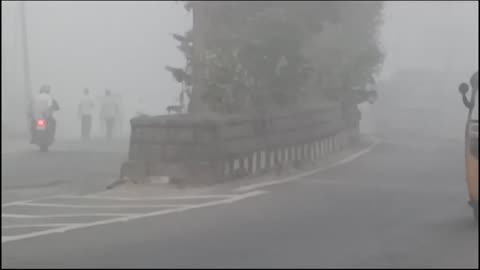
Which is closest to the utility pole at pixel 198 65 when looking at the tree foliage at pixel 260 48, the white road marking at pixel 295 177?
the tree foliage at pixel 260 48

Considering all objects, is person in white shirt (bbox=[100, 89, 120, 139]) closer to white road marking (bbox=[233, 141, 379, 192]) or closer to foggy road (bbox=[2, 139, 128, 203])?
foggy road (bbox=[2, 139, 128, 203])

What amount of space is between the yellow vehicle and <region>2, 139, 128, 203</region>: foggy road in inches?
175

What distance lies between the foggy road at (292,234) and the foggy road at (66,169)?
822 mm

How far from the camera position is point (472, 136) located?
8.09 m

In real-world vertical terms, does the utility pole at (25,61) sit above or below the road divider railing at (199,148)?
above

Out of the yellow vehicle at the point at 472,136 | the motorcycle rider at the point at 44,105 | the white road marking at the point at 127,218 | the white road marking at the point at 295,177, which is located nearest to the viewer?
the motorcycle rider at the point at 44,105

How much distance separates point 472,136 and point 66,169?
6771mm

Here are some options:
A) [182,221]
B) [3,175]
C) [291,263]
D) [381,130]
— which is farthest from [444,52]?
[381,130]

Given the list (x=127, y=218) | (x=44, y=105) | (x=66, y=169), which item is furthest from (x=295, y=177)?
(x=44, y=105)

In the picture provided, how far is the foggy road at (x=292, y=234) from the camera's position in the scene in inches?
273

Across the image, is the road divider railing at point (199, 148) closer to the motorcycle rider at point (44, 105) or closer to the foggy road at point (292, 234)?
the foggy road at point (292, 234)

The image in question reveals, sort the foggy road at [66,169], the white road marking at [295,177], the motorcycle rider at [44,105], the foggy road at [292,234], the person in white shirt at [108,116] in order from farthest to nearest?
the person in white shirt at [108,116], the white road marking at [295,177], the foggy road at [66,169], the foggy road at [292,234], the motorcycle rider at [44,105]

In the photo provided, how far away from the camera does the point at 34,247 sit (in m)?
7.34

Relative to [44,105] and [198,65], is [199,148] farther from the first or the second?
[44,105]
